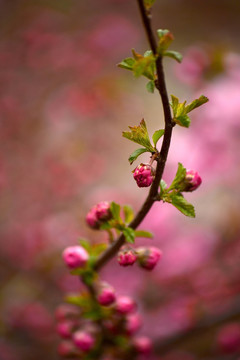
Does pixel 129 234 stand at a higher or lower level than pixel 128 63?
lower

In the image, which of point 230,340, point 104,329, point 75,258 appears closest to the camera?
point 75,258

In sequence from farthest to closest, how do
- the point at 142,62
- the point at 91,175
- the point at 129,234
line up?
1. the point at 91,175
2. the point at 129,234
3. the point at 142,62

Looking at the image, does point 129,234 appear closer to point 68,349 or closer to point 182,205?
point 182,205

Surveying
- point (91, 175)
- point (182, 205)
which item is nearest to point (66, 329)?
point (182, 205)

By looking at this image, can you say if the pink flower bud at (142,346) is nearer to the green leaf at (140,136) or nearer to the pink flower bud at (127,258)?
the pink flower bud at (127,258)

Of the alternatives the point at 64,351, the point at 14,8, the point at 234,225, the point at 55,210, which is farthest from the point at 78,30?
the point at 64,351

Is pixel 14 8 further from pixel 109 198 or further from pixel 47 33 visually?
pixel 109 198

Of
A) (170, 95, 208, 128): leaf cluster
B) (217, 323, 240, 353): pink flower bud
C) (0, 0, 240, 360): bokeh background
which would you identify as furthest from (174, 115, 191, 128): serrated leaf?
(217, 323, 240, 353): pink flower bud

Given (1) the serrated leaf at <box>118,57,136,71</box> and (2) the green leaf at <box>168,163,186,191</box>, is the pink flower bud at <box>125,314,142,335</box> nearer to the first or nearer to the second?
(2) the green leaf at <box>168,163,186,191</box>
